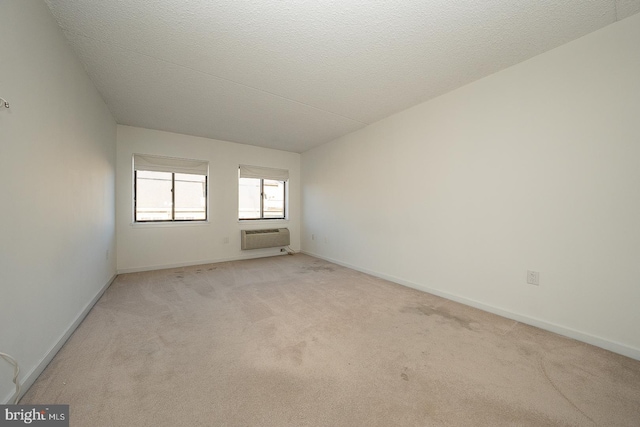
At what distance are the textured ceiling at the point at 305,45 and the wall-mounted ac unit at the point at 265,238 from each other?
2.67 m

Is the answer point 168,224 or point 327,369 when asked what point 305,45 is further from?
point 168,224

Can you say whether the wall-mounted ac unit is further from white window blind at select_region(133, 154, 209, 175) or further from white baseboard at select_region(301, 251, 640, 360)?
white baseboard at select_region(301, 251, 640, 360)

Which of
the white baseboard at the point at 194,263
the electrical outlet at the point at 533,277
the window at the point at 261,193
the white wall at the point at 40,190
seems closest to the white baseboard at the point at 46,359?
the white wall at the point at 40,190

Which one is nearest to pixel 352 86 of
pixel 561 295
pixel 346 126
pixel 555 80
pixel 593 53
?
pixel 346 126

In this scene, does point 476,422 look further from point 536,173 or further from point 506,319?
point 536,173

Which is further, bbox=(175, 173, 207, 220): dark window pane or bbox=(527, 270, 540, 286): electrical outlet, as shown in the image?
bbox=(175, 173, 207, 220): dark window pane

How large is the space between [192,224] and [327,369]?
3985mm

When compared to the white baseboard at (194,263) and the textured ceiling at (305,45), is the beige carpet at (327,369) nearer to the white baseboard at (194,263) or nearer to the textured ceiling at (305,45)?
the white baseboard at (194,263)

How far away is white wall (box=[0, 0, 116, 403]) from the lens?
124cm

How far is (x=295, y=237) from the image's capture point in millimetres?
5785

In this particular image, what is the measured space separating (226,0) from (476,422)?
3004 mm

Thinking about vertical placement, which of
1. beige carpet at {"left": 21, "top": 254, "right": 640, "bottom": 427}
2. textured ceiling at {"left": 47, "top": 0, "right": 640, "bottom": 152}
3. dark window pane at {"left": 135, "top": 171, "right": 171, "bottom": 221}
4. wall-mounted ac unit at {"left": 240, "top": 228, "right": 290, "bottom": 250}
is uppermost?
textured ceiling at {"left": 47, "top": 0, "right": 640, "bottom": 152}

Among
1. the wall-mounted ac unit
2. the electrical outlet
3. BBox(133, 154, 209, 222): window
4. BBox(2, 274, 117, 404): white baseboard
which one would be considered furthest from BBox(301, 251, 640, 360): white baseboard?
BBox(133, 154, 209, 222): window

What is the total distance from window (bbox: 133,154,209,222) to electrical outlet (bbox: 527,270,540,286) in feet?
16.8
